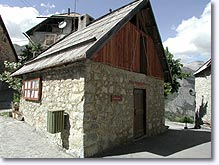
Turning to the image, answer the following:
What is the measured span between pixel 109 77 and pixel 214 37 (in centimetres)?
344

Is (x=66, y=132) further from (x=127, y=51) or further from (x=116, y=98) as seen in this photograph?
(x=127, y=51)

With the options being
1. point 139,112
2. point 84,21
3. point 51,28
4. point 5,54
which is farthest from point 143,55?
point 51,28

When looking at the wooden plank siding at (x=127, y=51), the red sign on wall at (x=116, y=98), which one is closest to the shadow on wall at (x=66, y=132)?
the red sign on wall at (x=116, y=98)

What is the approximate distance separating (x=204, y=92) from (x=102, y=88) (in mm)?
11132

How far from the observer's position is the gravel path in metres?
6.22

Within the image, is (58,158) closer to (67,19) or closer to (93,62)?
(93,62)

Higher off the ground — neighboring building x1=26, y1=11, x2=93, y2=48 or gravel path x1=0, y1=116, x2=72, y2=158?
neighboring building x1=26, y1=11, x2=93, y2=48

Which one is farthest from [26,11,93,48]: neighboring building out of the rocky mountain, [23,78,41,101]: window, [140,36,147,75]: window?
[140,36,147,75]: window

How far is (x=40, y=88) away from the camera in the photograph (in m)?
8.66

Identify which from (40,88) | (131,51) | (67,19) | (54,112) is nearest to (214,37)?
(131,51)

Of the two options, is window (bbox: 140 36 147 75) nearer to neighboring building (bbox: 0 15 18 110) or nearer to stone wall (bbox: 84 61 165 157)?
stone wall (bbox: 84 61 165 157)

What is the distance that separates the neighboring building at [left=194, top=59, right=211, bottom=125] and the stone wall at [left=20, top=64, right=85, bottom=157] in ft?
36.4

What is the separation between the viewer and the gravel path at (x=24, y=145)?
622 centimetres

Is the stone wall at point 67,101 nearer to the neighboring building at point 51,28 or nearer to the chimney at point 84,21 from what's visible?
the chimney at point 84,21
